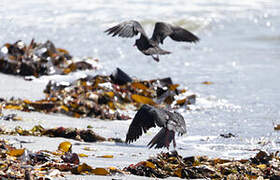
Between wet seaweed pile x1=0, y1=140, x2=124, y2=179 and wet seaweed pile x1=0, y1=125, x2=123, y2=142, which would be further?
wet seaweed pile x1=0, y1=125, x2=123, y2=142

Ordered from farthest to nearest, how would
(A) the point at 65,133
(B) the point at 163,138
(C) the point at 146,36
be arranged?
(C) the point at 146,36
(A) the point at 65,133
(B) the point at 163,138

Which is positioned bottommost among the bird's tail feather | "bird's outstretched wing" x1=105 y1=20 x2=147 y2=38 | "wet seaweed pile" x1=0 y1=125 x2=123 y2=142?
"wet seaweed pile" x1=0 y1=125 x2=123 y2=142

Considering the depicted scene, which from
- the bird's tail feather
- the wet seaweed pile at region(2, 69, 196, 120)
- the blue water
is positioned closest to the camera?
the bird's tail feather

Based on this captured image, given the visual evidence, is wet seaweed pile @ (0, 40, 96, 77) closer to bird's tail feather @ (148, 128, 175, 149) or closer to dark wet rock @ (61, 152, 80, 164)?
bird's tail feather @ (148, 128, 175, 149)

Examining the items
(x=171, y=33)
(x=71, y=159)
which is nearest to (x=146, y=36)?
(x=171, y=33)

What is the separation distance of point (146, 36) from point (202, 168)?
2.69 meters

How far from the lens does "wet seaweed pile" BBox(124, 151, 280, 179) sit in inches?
127

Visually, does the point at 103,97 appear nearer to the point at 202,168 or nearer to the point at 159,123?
the point at 159,123

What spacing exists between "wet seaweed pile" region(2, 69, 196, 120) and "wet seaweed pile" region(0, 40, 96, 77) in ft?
3.11

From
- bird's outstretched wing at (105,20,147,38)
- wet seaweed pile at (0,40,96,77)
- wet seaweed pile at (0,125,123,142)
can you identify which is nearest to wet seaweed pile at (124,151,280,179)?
wet seaweed pile at (0,125,123,142)

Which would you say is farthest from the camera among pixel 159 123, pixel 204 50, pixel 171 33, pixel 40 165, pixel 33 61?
pixel 204 50

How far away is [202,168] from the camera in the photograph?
3.30 m

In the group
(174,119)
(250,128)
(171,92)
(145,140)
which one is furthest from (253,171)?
(171,92)

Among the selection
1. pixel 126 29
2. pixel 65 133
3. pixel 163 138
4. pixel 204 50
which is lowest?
pixel 204 50
